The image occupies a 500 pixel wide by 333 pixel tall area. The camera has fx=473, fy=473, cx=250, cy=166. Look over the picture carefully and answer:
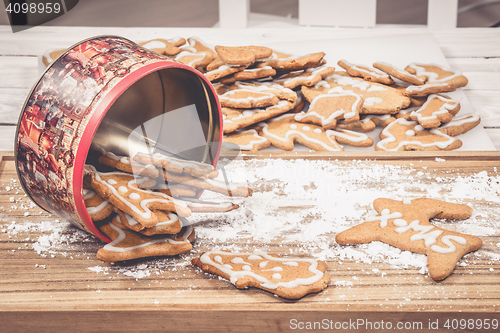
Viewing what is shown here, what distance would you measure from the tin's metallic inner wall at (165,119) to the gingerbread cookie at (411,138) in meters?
0.50

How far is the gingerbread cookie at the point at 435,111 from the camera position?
1.30 metres

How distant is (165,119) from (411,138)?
67cm

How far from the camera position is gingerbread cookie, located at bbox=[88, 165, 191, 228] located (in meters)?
0.85

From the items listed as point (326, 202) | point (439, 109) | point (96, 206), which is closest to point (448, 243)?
point (326, 202)

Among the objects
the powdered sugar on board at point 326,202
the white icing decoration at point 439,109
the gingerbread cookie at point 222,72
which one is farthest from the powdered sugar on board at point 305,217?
the gingerbread cookie at point 222,72

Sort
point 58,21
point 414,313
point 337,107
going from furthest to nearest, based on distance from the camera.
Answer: point 58,21 → point 337,107 → point 414,313

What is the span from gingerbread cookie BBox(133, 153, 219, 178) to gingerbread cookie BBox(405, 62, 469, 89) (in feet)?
2.83

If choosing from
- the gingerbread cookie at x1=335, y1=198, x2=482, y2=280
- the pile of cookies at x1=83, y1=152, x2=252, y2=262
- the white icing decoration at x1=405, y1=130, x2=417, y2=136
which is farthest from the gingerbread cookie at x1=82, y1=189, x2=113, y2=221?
the white icing decoration at x1=405, y1=130, x2=417, y2=136

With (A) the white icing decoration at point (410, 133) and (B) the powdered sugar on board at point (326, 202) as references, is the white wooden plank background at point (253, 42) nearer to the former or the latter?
(A) the white icing decoration at point (410, 133)

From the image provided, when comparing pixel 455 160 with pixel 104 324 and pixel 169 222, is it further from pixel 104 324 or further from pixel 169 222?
pixel 104 324

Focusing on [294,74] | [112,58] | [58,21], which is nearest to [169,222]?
[112,58]

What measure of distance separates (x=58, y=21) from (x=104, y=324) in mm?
2616

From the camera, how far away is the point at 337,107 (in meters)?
1.36

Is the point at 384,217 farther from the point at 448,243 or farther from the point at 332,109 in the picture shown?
the point at 332,109
